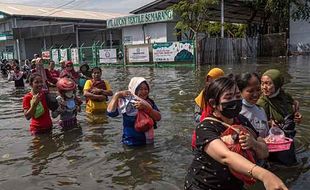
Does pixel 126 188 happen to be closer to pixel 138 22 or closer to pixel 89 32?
pixel 138 22

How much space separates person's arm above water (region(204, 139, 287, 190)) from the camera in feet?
7.59

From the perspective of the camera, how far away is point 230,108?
9.48 ft

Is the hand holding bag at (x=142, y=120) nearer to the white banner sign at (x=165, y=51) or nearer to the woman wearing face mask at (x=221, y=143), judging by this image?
the woman wearing face mask at (x=221, y=143)

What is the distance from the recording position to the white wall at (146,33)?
37.4 meters

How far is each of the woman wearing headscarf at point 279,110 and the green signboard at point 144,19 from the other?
96.4 feet

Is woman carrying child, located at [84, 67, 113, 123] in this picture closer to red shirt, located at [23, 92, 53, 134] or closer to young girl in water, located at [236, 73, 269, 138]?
red shirt, located at [23, 92, 53, 134]

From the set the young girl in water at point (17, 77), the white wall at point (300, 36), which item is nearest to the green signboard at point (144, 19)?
the white wall at point (300, 36)

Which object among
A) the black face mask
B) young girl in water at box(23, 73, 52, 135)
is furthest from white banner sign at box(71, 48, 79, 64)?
the black face mask

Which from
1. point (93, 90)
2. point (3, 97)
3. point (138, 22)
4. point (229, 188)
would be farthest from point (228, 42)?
point (229, 188)

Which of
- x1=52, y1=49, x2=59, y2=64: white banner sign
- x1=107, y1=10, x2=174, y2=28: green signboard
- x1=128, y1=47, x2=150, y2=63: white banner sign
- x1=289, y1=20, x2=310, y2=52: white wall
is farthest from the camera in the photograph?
x1=289, y1=20, x2=310, y2=52: white wall

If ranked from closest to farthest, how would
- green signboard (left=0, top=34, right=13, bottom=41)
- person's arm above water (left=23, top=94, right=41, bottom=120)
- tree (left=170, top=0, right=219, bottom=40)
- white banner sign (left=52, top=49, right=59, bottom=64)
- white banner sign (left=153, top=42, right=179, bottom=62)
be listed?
person's arm above water (left=23, top=94, right=41, bottom=120) < white banner sign (left=153, top=42, right=179, bottom=62) < tree (left=170, top=0, right=219, bottom=40) < white banner sign (left=52, top=49, right=59, bottom=64) < green signboard (left=0, top=34, right=13, bottom=41)

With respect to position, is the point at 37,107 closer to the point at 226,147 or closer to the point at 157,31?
the point at 226,147

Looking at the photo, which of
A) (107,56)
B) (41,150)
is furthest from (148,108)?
(107,56)

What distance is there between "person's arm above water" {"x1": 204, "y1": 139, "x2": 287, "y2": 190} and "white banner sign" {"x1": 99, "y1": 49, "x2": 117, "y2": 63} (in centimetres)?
2949
